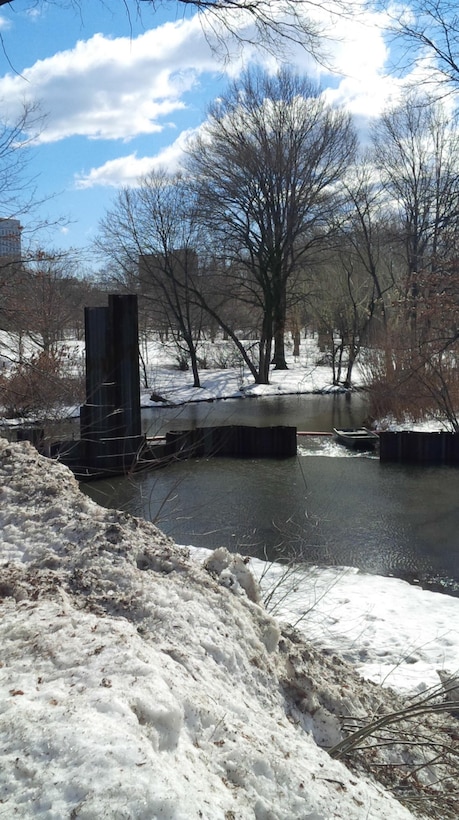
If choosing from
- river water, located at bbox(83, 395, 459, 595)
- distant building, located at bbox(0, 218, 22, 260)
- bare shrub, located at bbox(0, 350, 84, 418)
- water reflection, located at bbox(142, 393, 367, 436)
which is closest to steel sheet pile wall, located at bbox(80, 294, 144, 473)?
bare shrub, located at bbox(0, 350, 84, 418)

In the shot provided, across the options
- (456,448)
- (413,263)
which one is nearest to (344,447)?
(456,448)

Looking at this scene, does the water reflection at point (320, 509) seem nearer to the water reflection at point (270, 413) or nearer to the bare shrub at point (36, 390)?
the bare shrub at point (36, 390)

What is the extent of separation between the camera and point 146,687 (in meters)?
2.16

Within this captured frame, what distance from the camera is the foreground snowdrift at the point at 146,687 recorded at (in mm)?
1801

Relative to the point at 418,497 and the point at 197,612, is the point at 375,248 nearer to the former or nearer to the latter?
the point at 418,497

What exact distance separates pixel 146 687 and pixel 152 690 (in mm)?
21

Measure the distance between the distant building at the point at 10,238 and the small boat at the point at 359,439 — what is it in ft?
34.2

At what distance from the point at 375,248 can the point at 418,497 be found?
90.3 feet

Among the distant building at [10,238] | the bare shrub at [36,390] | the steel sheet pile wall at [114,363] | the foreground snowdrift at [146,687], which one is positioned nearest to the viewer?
the foreground snowdrift at [146,687]

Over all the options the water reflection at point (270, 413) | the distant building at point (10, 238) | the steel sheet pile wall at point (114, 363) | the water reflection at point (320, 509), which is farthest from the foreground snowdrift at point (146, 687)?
the water reflection at point (270, 413)

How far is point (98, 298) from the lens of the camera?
39156 millimetres

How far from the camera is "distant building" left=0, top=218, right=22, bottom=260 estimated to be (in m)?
9.97

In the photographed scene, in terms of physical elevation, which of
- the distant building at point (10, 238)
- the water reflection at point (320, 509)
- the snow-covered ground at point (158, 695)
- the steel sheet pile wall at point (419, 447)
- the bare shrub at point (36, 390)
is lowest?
the water reflection at point (320, 509)

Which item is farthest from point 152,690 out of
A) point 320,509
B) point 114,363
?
point 114,363
